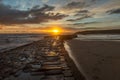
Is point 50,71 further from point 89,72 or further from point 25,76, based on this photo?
point 89,72

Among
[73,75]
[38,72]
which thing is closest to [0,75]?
[38,72]

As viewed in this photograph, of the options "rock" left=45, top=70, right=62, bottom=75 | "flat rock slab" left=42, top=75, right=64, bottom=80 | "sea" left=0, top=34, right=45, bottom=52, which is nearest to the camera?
"flat rock slab" left=42, top=75, right=64, bottom=80

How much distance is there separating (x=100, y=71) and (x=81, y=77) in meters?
1.87

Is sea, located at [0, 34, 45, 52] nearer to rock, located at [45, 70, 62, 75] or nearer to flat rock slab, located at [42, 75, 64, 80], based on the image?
rock, located at [45, 70, 62, 75]

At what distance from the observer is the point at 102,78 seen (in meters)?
8.97

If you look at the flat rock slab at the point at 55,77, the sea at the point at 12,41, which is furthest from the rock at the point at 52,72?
the sea at the point at 12,41

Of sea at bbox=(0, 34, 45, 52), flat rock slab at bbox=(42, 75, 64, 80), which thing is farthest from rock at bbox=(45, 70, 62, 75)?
sea at bbox=(0, 34, 45, 52)

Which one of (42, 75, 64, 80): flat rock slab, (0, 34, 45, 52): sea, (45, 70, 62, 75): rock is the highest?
(45, 70, 62, 75): rock

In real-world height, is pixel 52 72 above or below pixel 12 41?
above

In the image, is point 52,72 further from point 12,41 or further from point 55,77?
point 12,41

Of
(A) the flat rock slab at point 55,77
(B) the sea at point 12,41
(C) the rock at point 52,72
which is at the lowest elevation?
(B) the sea at point 12,41

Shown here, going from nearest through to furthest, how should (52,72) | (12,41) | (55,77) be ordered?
1. (55,77)
2. (52,72)
3. (12,41)

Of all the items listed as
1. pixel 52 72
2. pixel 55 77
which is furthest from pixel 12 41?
pixel 55 77

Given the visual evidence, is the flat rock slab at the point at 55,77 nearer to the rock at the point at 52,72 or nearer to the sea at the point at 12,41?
the rock at the point at 52,72
